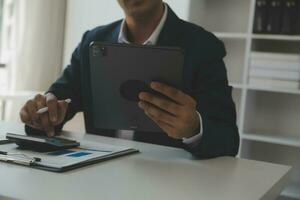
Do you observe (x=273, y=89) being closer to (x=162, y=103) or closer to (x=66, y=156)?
(x=162, y=103)

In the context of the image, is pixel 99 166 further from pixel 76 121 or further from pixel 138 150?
pixel 76 121

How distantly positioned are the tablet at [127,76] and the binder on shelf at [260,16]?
1.51 m

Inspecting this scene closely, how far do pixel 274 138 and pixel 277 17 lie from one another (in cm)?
64

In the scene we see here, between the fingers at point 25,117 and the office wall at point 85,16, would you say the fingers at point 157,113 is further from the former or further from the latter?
the office wall at point 85,16

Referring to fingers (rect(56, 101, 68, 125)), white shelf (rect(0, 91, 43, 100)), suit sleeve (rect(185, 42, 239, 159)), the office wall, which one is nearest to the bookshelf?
the office wall

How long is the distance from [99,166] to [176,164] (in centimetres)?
19

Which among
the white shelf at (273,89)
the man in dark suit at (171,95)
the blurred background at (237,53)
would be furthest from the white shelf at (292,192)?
the man in dark suit at (171,95)

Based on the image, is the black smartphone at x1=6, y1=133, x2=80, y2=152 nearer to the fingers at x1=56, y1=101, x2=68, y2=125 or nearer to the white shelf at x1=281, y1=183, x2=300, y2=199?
the fingers at x1=56, y1=101, x2=68, y2=125

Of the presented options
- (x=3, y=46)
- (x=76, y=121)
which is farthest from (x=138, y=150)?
(x=3, y=46)

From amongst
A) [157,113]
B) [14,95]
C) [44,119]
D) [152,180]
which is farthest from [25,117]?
[14,95]

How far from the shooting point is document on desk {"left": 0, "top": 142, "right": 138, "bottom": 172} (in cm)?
91

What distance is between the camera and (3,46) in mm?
2990

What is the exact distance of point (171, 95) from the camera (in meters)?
1.01

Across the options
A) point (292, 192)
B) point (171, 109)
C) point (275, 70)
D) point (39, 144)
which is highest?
point (275, 70)
